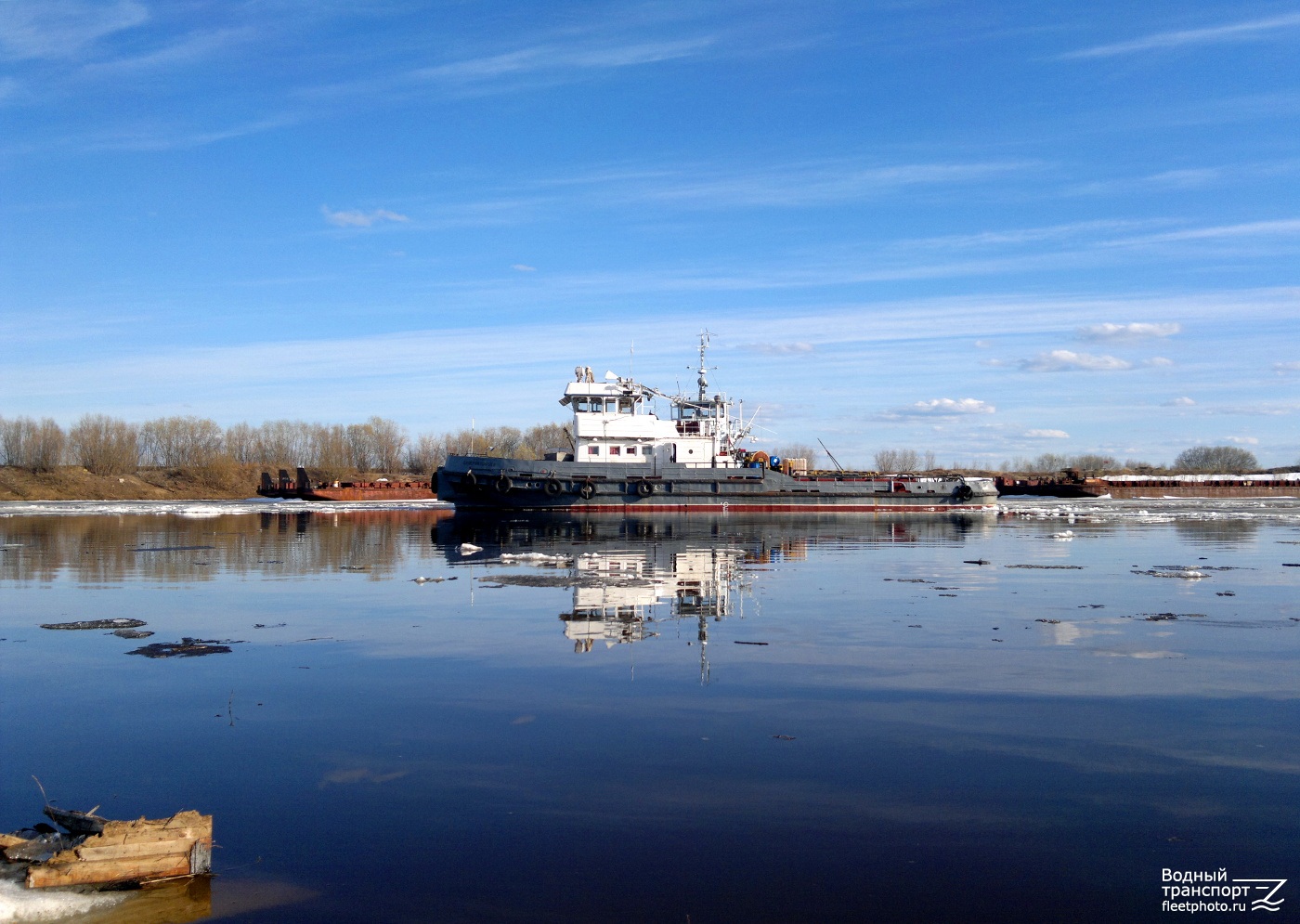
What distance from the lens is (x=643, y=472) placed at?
42.2 metres

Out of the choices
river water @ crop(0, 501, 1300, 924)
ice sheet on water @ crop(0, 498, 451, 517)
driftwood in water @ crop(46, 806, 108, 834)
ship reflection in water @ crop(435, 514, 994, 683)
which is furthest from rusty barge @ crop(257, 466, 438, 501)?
driftwood in water @ crop(46, 806, 108, 834)

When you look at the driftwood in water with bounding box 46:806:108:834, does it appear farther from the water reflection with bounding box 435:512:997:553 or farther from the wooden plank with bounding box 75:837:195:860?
the water reflection with bounding box 435:512:997:553

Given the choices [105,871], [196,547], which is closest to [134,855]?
[105,871]

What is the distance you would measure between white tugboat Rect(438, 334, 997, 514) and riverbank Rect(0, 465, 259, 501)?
49.9 metres

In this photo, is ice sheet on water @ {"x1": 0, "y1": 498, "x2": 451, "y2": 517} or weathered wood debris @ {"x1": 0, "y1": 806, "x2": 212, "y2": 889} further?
ice sheet on water @ {"x1": 0, "y1": 498, "x2": 451, "y2": 517}

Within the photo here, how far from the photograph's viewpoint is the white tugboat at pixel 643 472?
41500mm

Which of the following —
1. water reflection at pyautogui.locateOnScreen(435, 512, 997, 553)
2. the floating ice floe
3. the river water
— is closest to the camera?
Result: the river water

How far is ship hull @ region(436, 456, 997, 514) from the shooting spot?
4141 centimetres

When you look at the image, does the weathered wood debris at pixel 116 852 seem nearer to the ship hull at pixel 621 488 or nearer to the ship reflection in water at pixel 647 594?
the ship reflection in water at pixel 647 594

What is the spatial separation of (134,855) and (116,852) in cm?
8

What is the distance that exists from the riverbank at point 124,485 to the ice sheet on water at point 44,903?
275 ft

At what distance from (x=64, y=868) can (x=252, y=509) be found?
50311mm

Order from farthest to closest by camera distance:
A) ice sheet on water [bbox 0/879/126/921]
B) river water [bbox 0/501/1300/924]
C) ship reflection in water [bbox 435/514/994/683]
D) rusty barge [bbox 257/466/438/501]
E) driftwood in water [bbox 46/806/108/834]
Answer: rusty barge [bbox 257/466/438/501]
ship reflection in water [bbox 435/514/994/683]
driftwood in water [bbox 46/806/108/834]
river water [bbox 0/501/1300/924]
ice sheet on water [bbox 0/879/126/921]

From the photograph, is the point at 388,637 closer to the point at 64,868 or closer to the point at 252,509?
the point at 64,868
